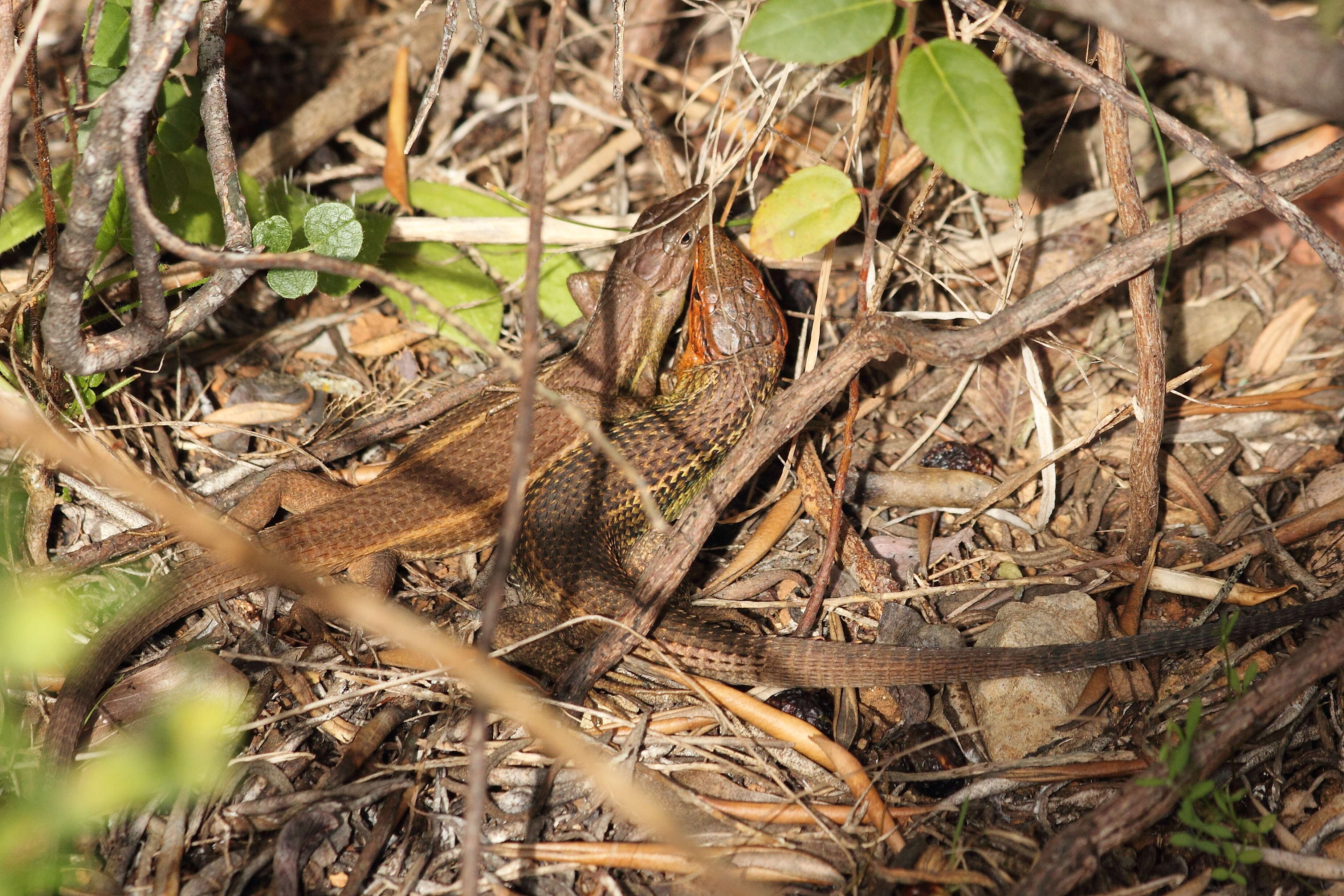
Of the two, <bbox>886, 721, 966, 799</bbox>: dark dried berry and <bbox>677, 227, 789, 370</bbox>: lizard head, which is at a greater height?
<bbox>677, 227, 789, 370</bbox>: lizard head

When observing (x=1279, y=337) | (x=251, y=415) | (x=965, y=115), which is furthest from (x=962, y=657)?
(x=251, y=415)

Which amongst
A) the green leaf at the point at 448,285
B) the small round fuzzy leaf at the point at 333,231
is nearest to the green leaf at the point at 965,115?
the small round fuzzy leaf at the point at 333,231

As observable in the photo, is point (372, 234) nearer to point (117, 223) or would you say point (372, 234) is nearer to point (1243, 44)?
point (117, 223)

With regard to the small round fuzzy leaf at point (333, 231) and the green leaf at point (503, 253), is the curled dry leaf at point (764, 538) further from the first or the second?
the small round fuzzy leaf at point (333, 231)

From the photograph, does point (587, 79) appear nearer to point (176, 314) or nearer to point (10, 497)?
point (176, 314)

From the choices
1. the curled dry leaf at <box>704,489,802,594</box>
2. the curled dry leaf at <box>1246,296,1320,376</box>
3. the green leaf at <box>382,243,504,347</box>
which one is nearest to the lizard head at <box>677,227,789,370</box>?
the curled dry leaf at <box>704,489,802,594</box>

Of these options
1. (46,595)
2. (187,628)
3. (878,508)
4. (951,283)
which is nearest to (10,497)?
(46,595)

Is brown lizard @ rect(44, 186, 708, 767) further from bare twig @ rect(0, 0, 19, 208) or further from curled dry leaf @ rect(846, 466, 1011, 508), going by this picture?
bare twig @ rect(0, 0, 19, 208)
